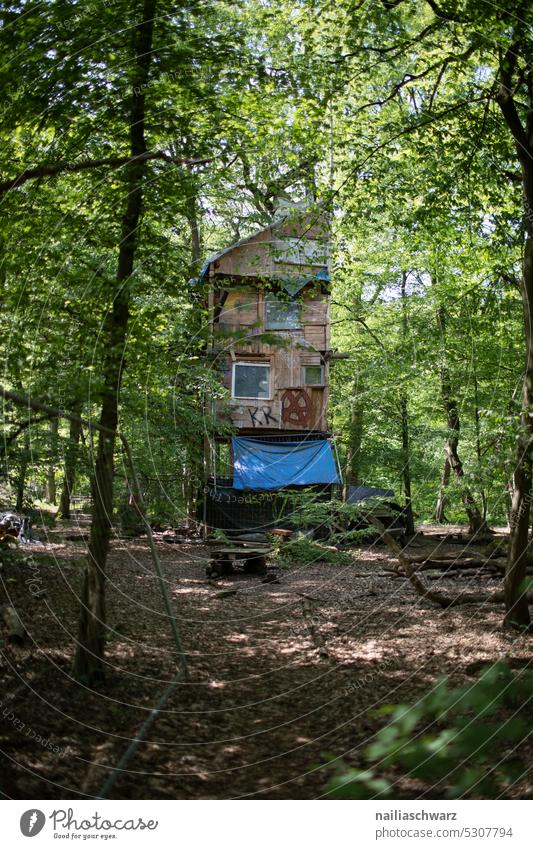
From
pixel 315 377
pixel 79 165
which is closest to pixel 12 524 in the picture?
pixel 79 165

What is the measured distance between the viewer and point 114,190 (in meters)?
4.36

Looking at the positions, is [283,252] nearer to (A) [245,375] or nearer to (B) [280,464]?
(A) [245,375]

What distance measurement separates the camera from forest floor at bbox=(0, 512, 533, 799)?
3.02m

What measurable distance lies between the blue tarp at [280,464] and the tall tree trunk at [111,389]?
647cm

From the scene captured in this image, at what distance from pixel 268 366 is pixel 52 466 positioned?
343 cm

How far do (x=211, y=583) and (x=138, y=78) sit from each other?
23.4ft

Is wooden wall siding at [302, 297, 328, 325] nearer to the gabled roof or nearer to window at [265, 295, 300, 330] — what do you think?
the gabled roof

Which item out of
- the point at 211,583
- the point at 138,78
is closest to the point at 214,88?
the point at 138,78

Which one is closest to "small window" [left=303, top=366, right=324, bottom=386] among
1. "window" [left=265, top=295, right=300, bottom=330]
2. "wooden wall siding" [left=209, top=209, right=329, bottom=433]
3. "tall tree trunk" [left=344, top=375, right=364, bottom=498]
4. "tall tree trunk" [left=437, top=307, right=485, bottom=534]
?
"tall tree trunk" [left=344, top=375, right=364, bottom=498]

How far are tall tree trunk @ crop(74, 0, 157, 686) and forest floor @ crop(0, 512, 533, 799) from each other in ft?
0.55
